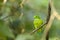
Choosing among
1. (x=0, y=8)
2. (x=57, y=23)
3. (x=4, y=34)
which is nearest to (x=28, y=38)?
(x=4, y=34)

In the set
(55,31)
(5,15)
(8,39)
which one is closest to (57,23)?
(55,31)

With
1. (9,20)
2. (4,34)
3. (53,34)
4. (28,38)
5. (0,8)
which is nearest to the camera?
(28,38)

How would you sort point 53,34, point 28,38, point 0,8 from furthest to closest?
1. point 0,8
2. point 53,34
3. point 28,38

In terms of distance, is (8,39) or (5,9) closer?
(8,39)

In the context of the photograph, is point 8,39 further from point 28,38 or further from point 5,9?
point 5,9

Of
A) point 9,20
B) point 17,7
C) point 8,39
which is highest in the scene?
point 17,7

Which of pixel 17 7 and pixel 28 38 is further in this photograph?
pixel 17 7

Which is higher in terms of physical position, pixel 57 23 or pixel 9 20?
pixel 9 20

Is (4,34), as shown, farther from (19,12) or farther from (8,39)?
(19,12)

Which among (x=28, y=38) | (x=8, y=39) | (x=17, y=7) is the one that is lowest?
(x=28, y=38)
